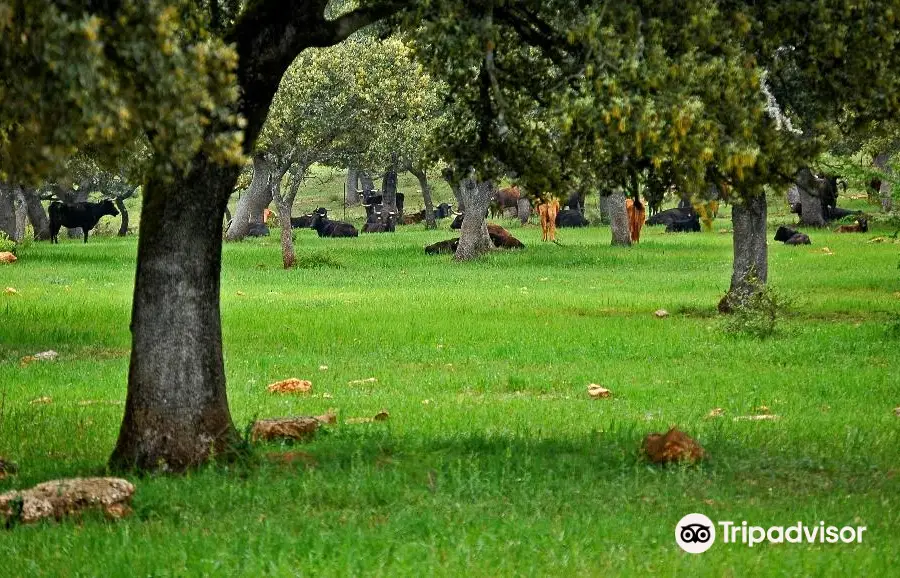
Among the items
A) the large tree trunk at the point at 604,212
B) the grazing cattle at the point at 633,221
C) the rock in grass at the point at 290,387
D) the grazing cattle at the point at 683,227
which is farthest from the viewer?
the large tree trunk at the point at 604,212

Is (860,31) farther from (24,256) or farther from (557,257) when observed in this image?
(24,256)

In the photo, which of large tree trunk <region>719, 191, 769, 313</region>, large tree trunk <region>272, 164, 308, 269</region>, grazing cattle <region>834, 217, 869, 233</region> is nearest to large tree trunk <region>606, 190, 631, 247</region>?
grazing cattle <region>834, 217, 869, 233</region>

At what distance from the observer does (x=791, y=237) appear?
1973 inches

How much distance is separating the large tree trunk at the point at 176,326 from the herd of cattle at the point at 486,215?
3216 cm

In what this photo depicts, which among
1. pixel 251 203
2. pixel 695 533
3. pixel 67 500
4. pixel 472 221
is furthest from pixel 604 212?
pixel 695 533

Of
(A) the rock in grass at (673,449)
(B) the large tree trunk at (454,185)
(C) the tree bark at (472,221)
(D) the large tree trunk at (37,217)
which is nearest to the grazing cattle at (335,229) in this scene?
(B) the large tree trunk at (454,185)

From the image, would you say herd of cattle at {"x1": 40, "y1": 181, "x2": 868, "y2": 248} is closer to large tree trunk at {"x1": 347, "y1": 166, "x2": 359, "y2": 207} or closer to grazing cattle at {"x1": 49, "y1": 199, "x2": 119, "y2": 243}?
grazing cattle at {"x1": 49, "y1": 199, "x2": 119, "y2": 243}

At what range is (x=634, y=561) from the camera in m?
8.46

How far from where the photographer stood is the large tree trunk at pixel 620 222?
5109 centimetres

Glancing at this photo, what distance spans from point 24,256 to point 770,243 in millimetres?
24050

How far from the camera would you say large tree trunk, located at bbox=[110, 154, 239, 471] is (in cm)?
1196

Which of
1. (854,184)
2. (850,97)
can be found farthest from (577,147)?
(854,184)

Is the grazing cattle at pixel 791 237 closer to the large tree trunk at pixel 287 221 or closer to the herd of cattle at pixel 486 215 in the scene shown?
A: the herd of cattle at pixel 486 215

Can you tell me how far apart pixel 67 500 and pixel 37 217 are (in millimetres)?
52854
